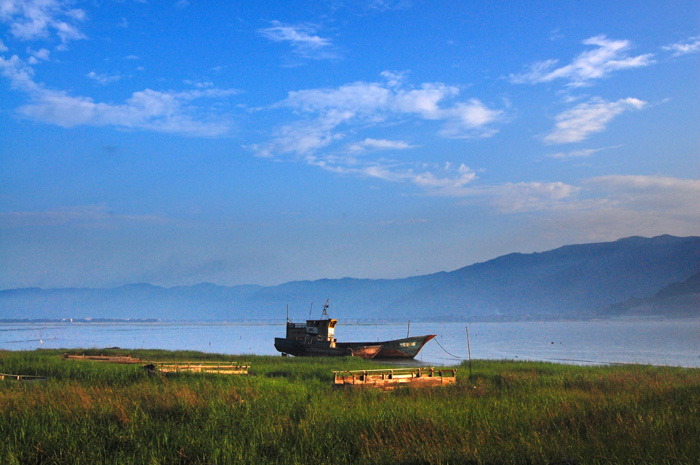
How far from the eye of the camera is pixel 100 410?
14016mm

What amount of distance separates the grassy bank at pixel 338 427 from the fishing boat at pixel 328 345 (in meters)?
34.8

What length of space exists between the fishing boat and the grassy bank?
34816mm

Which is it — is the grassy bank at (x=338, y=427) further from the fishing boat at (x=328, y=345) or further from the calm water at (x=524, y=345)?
the calm water at (x=524, y=345)

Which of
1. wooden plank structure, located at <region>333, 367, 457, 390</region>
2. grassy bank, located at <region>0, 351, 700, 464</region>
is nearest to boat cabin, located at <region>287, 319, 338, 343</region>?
wooden plank structure, located at <region>333, 367, 457, 390</region>

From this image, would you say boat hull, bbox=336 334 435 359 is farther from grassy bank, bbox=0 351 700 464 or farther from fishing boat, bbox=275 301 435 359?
grassy bank, bbox=0 351 700 464

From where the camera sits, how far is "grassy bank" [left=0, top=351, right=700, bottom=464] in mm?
10500

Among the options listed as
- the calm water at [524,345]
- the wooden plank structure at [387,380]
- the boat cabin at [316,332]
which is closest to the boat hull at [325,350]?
the boat cabin at [316,332]

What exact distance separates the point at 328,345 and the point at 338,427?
1597 inches

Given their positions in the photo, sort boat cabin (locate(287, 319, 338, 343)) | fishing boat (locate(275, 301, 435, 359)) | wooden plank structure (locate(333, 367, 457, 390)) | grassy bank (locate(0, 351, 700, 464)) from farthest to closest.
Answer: boat cabin (locate(287, 319, 338, 343)), fishing boat (locate(275, 301, 435, 359)), wooden plank structure (locate(333, 367, 457, 390)), grassy bank (locate(0, 351, 700, 464))

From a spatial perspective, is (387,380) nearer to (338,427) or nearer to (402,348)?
(338,427)

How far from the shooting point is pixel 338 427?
12859 mm

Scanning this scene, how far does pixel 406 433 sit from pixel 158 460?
16.9 feet

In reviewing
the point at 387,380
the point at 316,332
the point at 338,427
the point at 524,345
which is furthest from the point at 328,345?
the point at 524,345

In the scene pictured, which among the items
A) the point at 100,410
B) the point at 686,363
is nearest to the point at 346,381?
the point at 100,410
